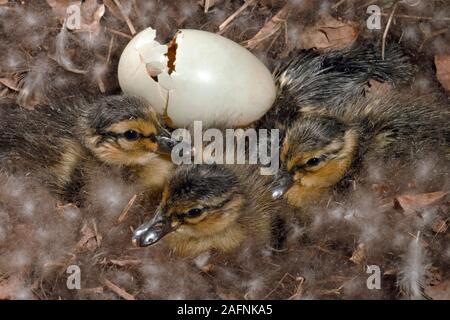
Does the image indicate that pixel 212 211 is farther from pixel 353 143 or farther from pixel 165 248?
pixel 353 143

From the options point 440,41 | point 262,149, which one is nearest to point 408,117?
point 440,41

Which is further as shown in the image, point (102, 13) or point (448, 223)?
point (102, 13)

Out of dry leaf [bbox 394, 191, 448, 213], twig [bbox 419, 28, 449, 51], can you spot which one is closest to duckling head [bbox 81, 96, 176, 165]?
dry leaf [bbox 394, 191, 448, 213]

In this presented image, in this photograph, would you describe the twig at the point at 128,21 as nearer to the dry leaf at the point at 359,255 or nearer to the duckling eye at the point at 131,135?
the duckling eye at the point at 131,135

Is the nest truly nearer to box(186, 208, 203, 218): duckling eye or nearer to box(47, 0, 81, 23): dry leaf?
box(47, 0, 81, 23): dry leaf

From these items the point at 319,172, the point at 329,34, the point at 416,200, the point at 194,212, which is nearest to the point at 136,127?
the point at 194,212

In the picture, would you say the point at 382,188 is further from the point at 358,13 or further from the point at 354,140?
the point at 358,13
